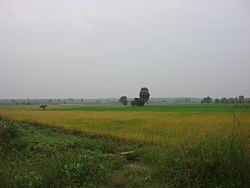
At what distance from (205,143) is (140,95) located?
6950 cm

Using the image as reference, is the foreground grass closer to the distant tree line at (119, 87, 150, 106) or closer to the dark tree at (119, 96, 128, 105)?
the distant tree line at (119, 87, 150, 106)

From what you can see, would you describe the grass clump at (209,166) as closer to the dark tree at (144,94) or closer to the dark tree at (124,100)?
the dark tree at (144,94)

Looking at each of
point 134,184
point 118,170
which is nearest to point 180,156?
point 134,184

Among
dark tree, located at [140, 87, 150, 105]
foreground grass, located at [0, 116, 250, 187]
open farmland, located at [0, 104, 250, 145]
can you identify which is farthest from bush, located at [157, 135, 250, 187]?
dark tree, located at [140, 87, 150, 105]

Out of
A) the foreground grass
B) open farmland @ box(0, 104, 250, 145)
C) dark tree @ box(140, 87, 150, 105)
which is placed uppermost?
dark tree @ box(140, 87, 150, 105)

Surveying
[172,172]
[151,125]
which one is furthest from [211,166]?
[151,125]

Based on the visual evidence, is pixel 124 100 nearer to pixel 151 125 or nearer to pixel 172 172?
pixel 151 125

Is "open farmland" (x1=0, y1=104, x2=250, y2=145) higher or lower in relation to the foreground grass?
lower

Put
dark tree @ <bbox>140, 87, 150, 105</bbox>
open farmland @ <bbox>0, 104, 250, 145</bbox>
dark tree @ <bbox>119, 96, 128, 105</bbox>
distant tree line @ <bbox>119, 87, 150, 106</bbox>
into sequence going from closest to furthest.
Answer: open farmland @ <bbox>0, 104, 250, 145</bbox> → distant tree line @ <bbox>119, 87, 150, 106</bbox> → dark tree @ <bbox>140, 87, 150, 105</bbox> → dark tree @ <bbox>119, 96, 128, 105</bbox>

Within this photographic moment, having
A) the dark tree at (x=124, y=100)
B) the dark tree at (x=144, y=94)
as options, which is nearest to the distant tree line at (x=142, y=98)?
the dark tree at (x=144, y=94)

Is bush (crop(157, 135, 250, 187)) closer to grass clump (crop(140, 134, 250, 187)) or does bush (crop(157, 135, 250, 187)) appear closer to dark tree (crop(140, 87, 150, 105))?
grass clump (crop(140, 134, 250, 187))

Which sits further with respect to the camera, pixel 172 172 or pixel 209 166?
pixel 172 172

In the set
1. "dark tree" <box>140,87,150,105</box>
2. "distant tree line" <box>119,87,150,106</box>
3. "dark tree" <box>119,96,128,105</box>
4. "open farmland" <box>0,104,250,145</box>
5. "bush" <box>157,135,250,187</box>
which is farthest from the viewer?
"dark tree" <box>119,96,128,105</box>

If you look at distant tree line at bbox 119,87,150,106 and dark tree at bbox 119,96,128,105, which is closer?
distant tree line at bbox 119,87,150,106
